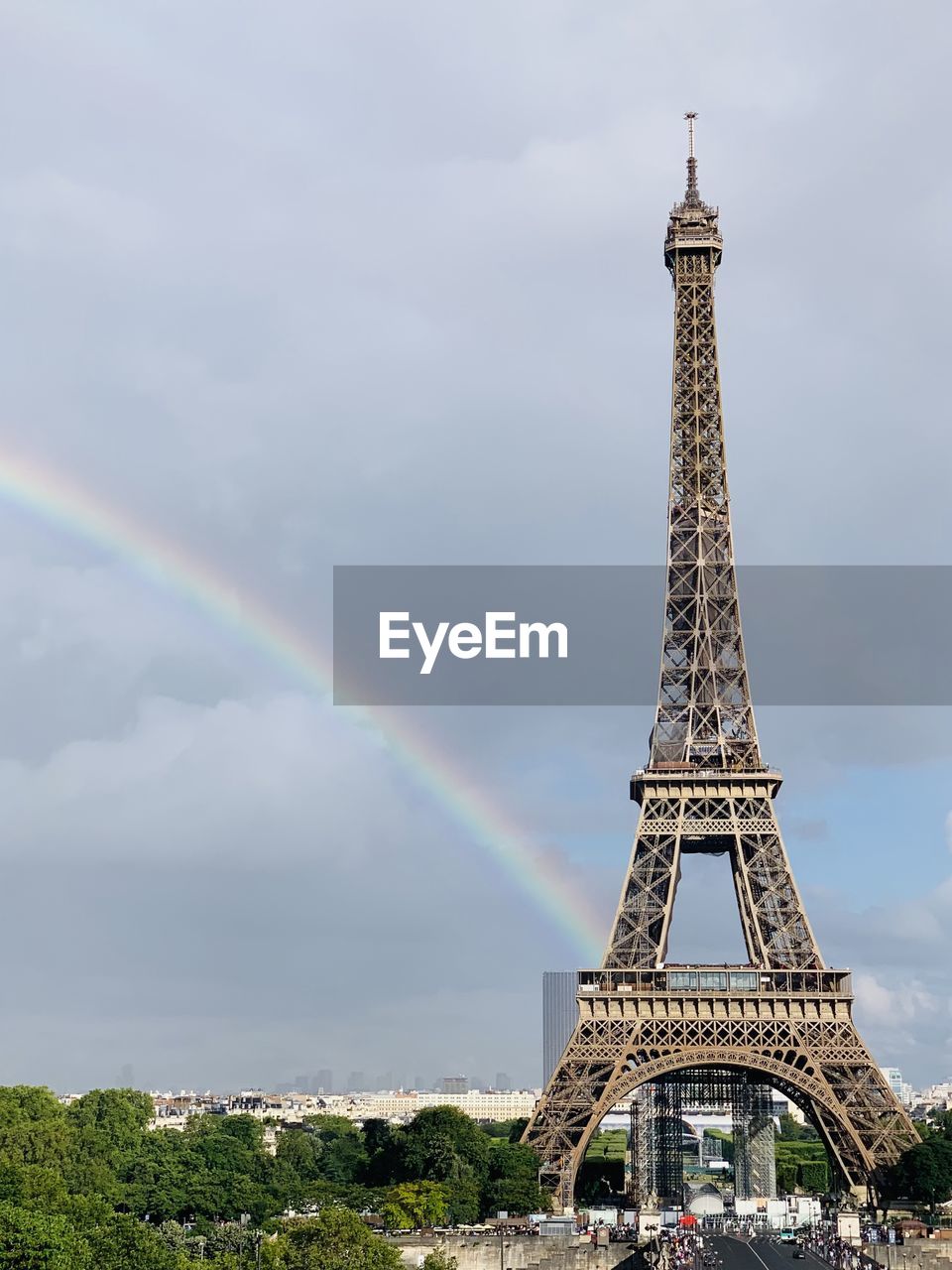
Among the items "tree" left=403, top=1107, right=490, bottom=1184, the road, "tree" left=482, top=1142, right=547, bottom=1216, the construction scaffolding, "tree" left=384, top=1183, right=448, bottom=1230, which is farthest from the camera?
the construction scaffolding

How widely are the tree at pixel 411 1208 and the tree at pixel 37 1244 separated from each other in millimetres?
33245

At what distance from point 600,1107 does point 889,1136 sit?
54.5 ft

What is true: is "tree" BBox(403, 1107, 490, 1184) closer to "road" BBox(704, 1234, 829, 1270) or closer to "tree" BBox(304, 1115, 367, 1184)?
"road" BBox(704, 1234, 829, 1270)

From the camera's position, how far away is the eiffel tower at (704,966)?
3720 inches

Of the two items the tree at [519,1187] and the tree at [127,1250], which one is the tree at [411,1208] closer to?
the tree at [519,1187]

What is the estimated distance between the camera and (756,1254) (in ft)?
278

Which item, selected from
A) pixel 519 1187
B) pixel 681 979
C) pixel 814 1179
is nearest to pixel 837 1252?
pixel 519 1187

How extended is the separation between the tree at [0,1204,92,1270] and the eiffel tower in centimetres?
4119

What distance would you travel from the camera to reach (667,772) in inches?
4119

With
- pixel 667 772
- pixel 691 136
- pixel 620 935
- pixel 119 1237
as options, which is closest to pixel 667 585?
pixel 667 772

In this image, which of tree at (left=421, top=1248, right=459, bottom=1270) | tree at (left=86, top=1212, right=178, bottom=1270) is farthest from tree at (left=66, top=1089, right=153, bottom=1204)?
tree at (left=86, top=1212, right=178, bottom=1270)

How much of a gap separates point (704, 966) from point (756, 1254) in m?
18.6

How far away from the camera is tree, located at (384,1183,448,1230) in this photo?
3489 inches

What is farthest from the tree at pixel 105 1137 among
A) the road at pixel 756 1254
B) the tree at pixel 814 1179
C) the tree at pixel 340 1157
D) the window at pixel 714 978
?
the tree at pixel 814 1179
